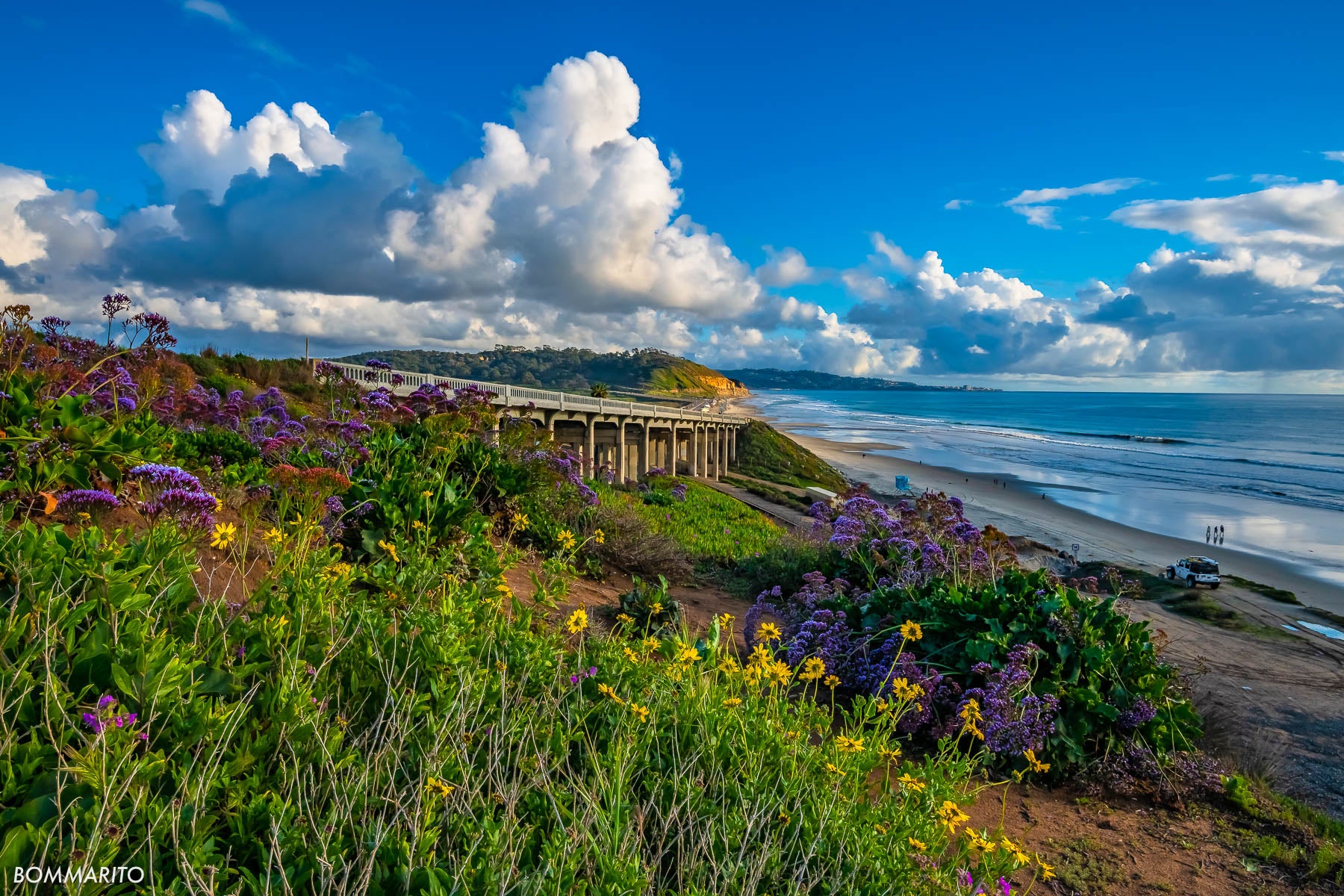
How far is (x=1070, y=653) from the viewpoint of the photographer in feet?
17.4

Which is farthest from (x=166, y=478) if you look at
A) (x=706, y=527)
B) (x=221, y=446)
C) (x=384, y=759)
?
(x=706, y=527)

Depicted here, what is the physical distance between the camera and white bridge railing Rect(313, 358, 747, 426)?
A: 18.2m

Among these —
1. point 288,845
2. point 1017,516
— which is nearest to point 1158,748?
point 288,845

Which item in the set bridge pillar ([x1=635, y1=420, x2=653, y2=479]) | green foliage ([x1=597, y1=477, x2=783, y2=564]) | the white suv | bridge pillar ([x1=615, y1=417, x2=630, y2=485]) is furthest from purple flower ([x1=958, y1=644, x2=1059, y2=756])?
bridge pillar ([x1=635, y1=420, x2=653, y2=479])

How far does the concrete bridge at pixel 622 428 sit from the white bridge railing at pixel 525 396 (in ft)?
0.11

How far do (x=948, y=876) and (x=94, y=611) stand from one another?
3.47 metres

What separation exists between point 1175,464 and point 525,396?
58.1 m

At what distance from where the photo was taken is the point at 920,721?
497cm

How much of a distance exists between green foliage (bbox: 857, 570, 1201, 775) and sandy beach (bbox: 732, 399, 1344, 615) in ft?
68.3

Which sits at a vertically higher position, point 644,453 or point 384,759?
point 384,759

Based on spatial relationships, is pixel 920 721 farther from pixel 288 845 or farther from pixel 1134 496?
pixel 1134 496

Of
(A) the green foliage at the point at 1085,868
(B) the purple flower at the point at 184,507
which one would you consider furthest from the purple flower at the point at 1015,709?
(B) the purple flower at the point at 184,507

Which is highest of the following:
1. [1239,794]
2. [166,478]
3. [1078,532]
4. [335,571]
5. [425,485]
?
[166,478]

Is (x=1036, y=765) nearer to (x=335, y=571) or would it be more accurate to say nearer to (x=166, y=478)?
(x=335, y=571)
